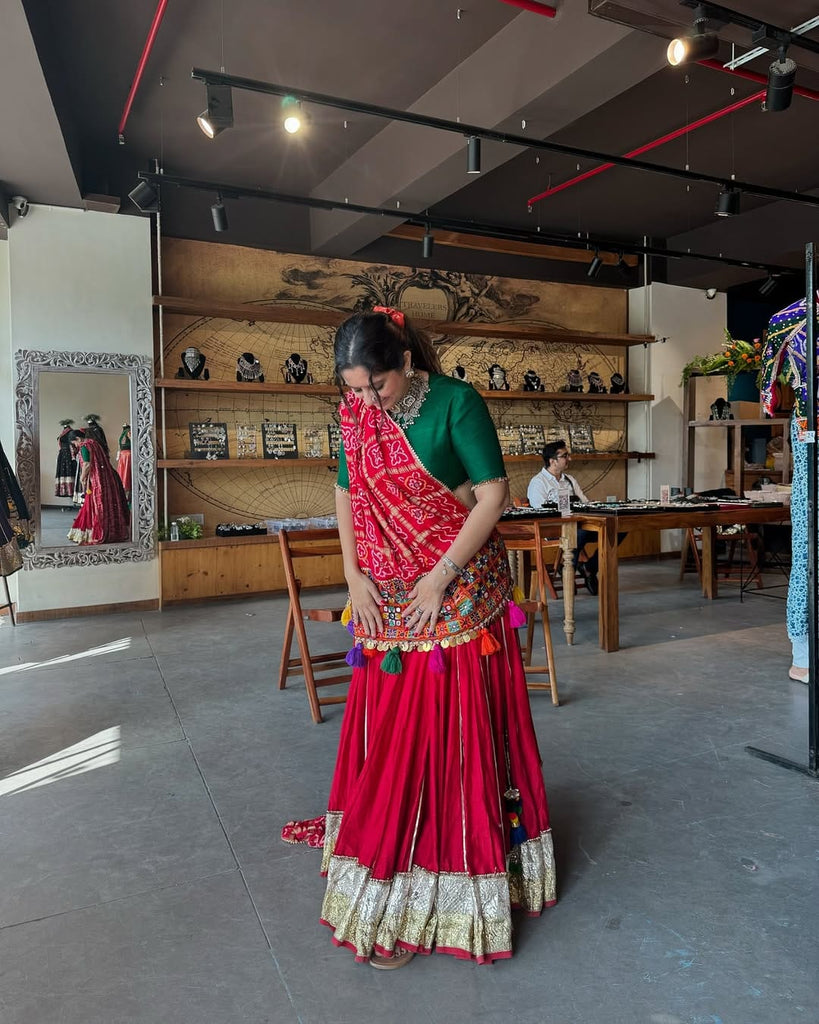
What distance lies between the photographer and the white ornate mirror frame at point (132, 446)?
601 cm

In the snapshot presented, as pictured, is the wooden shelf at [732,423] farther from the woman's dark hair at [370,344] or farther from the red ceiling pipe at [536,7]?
the woman's dark hair at [370,344]

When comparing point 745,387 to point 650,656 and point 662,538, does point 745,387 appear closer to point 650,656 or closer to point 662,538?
point 662,538

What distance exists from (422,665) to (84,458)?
17.2 ft

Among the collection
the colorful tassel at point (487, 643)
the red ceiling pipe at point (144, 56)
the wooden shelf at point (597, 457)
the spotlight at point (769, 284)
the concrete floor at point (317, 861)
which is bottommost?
the concrete floor at point (317, 861)

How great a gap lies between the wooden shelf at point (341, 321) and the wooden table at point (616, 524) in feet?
6.89

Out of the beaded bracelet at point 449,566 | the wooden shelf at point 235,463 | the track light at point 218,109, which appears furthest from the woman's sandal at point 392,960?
the wooden shelf at point 235,463

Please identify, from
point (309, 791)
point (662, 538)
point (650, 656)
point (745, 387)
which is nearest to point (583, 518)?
point (650, 656)

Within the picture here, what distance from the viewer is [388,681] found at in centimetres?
188

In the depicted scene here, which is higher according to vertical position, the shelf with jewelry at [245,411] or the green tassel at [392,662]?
the shelf with jewelry at [245,411]

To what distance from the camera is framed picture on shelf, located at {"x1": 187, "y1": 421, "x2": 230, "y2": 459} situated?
7.11 metres

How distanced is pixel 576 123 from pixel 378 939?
5893mm

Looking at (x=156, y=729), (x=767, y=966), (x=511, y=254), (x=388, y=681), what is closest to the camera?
(x=767, y=966)

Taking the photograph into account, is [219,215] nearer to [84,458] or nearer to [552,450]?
[84,458]

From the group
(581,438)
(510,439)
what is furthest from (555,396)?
(581,438)
